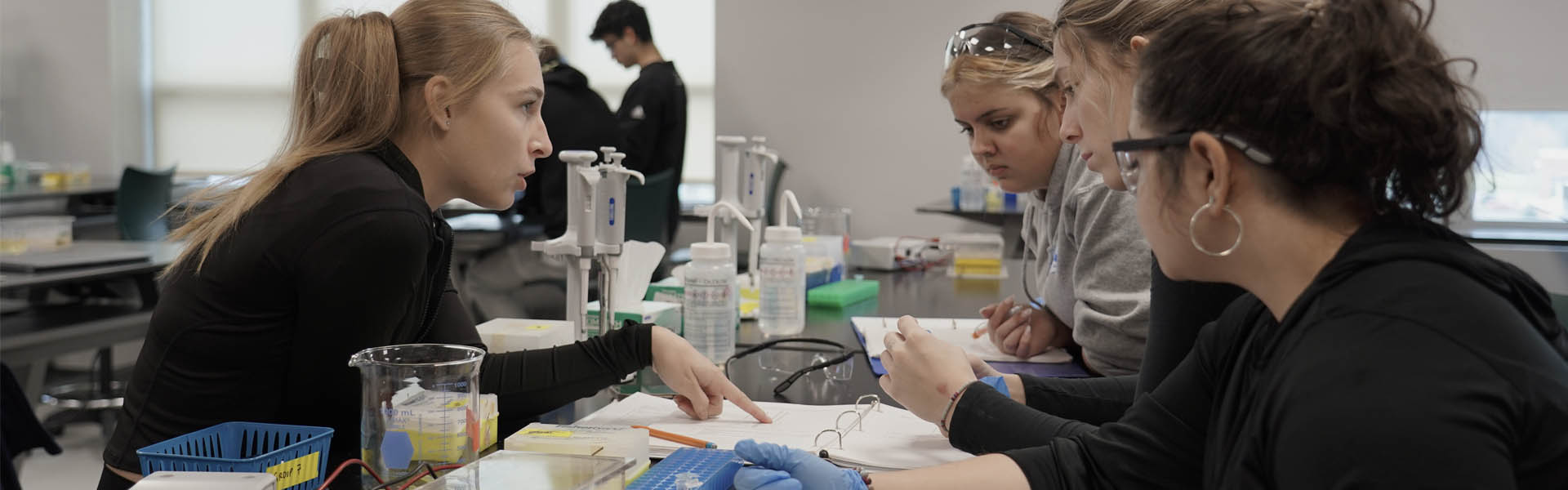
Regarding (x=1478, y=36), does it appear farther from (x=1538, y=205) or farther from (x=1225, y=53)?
(x=1225, y=53)

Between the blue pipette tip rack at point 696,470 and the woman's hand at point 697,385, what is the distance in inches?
11.3

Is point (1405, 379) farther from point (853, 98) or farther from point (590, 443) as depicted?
point (853, 98)

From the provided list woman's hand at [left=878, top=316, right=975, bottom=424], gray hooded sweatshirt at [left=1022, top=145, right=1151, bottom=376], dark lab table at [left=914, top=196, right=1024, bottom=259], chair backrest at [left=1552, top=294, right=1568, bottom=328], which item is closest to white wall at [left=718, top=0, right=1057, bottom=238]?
dark lab table at [left=914, top=196, right=1024, bottom=259]

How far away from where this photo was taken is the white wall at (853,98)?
18.5ft

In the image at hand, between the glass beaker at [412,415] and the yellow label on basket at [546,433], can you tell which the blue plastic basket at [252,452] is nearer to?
the glass beaker at [412,415]

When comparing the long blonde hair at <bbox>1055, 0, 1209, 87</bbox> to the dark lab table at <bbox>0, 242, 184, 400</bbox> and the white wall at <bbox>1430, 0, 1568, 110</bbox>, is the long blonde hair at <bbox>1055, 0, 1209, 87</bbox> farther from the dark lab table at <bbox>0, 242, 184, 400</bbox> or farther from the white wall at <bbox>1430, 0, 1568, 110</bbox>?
the white wall at <bbox>1430, 0, 1568, 110</bbox>

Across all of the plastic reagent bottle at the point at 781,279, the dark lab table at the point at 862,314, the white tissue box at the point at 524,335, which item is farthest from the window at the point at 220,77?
the white tissue box at the point at 524,335

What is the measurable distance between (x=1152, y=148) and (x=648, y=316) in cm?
105

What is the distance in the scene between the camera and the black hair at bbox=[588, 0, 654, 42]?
5062 millimetres

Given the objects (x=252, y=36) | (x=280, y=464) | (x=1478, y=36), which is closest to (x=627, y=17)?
(x=252, y=36)

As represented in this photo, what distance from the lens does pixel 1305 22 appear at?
2.60ft

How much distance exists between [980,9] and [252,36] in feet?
13.9

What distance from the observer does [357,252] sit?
1.27 meters

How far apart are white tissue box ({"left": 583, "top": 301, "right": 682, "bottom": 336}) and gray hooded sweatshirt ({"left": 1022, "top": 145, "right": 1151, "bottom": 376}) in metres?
0.63
